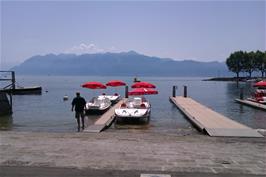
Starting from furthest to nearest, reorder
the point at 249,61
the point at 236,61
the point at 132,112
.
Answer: the point at 236,61 → the point at 249,61 → the point at 132,112

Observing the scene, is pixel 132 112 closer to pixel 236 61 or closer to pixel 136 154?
pixel 136 154

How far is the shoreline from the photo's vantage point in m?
8.27

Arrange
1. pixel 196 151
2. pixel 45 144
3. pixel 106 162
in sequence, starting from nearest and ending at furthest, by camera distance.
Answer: pixel 106 162, pixel 196 151, pixel 45 144

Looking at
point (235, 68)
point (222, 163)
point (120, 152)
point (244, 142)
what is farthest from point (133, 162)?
point (235, 68)

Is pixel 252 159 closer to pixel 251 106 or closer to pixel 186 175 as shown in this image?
pixel 186 175

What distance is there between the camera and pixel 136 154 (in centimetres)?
966

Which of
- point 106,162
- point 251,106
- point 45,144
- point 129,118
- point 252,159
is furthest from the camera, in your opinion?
point 251,106

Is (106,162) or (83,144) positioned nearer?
(106,162)

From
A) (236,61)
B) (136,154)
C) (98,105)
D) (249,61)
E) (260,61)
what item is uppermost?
(236,61)

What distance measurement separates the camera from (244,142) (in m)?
12.5

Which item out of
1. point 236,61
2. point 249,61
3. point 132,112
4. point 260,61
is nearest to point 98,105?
point 132,112

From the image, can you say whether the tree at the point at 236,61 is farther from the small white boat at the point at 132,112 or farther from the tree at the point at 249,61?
the small white boat at the point at 132,112

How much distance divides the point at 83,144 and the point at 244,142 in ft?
17.4

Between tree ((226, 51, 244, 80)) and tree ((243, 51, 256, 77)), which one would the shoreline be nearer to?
tree ((243, 51, 256, 77))
